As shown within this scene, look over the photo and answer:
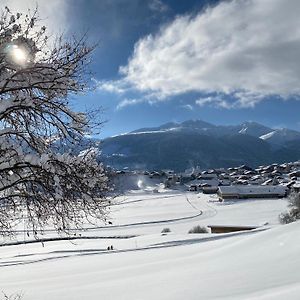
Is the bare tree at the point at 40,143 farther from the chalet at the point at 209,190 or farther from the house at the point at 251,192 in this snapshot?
the chalet at the point at 209,190

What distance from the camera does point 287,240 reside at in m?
9.27

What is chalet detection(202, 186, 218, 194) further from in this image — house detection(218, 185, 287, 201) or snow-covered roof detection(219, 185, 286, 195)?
house detection(218, 185, 287, 201)

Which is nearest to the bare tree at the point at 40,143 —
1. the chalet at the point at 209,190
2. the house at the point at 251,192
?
the house at the point at 251,192

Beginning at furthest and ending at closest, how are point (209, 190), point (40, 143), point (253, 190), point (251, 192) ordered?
point (209, 190) < point (253, 190) < point (251, 192) < point (40, 143)

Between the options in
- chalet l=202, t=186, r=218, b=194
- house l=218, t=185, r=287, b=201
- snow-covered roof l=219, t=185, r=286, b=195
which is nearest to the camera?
house l=218, t=185, r=287, b=201

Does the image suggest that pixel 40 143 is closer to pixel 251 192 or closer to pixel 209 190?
pixel 251 192

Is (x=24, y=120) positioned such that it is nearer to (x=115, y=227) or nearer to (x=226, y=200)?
(x=115, y=227)

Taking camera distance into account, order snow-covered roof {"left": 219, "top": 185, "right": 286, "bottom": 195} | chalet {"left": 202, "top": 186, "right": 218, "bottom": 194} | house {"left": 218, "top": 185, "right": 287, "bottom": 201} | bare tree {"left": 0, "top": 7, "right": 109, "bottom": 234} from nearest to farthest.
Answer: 1. bare tree {"left": 0, "top": 7, "right": 109, "bottom": 234}
2. house {"left": 218, "top": 185, "right": 287, "bottom": 201}
3. snow-covered roof {"left": 219, "top": 185, "right": 286, "bottom": 195}
4. chalet {"left": 202, "top": 186, "right": 218, "bottom": 194}

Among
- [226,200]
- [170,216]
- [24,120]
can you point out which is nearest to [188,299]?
[24,120]

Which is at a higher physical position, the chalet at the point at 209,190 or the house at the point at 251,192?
the chalet at the point at 209,190

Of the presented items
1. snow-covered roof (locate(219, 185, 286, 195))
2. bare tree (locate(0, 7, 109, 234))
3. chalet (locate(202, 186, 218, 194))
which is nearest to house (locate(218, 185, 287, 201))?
snow-covered roof (locate(219, 185, 286, 195))

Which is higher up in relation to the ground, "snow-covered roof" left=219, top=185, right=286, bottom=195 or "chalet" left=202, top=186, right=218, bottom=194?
"chalet" left=202, top=186, right=218, bottom=194

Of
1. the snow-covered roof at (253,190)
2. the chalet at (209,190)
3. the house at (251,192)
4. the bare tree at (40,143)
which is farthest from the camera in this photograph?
the chalet at (209,190)

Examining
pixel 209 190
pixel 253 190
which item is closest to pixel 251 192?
pixel 253 190
